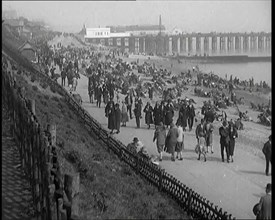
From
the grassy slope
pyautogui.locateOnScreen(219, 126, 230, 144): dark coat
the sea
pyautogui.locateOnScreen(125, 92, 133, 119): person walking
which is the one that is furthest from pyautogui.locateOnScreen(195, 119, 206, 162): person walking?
the sea

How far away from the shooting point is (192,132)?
1298 cm

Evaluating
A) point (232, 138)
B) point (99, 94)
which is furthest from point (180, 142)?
point (99, 94)

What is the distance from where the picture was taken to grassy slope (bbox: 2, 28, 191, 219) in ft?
21.1

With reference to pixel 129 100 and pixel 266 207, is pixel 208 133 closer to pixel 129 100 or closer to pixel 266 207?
pixel 266 207

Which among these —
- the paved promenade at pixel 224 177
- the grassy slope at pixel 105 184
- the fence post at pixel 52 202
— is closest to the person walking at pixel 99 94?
the paved promenade at pixel 224 177

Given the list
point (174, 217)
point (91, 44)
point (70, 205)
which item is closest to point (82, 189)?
point (174, 217)

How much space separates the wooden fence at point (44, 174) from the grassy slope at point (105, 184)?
0.86m

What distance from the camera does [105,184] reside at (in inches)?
295

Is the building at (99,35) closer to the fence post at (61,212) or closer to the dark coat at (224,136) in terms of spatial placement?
the dark coat at (224,136)

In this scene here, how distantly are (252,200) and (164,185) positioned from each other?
1.59 m

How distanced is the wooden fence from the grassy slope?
0.86 metres

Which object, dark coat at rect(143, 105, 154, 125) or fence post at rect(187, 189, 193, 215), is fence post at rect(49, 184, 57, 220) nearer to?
fence post at rect(187, 189, 193, 215)

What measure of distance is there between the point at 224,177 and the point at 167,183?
5.94ft

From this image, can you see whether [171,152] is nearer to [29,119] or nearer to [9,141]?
[9,141]
